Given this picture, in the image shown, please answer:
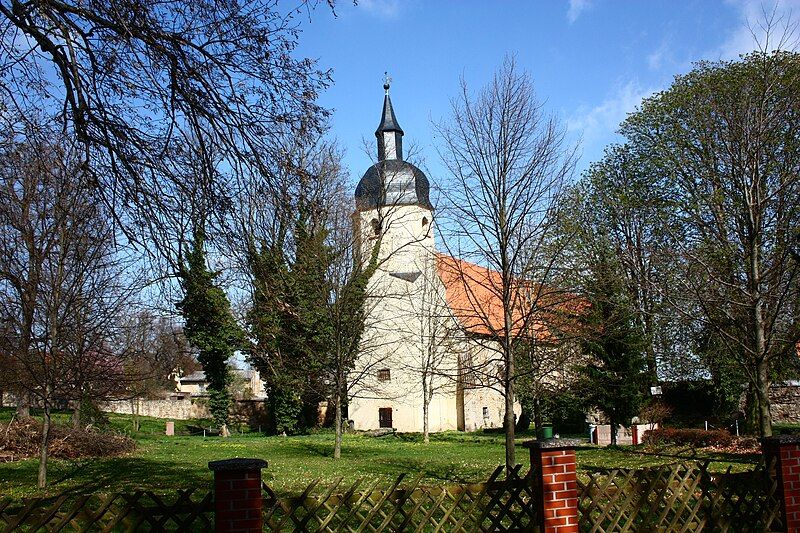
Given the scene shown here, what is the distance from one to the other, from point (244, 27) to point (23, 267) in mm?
8852

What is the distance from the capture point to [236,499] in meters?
5.35

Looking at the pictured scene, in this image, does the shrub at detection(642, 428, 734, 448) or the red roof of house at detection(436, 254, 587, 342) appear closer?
the red roof of house at detection(436, 254, 587, 342)

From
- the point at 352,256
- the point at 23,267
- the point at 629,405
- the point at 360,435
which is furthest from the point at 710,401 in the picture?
the point at 23,267

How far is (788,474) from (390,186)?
28.7 meters

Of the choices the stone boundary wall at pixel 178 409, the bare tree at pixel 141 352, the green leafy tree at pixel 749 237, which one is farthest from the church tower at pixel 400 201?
the green leafy tree at pixel 749 237

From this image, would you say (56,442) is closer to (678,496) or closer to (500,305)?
(500,305)

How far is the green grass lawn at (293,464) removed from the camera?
13961 millimetres

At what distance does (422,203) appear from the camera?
36.4 metres

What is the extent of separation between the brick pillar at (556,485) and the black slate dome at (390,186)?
19511 mm

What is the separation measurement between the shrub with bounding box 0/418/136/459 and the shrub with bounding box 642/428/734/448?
55.3ft

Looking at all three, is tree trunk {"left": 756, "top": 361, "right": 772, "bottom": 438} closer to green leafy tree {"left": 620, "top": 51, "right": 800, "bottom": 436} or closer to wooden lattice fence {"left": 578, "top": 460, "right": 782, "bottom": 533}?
green leafy tree {"left": 620, "top": 51, "right": 800, "bottom": 436}

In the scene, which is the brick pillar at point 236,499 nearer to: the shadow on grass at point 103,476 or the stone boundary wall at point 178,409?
the shadow on grass at point 103,476

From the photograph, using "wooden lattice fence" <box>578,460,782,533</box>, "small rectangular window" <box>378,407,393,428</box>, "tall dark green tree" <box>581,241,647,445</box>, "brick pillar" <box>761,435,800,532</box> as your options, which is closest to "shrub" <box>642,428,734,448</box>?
"tall dark green tree" <box>581,241,647,445</box>

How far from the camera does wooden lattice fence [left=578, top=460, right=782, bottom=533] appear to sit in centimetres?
662
